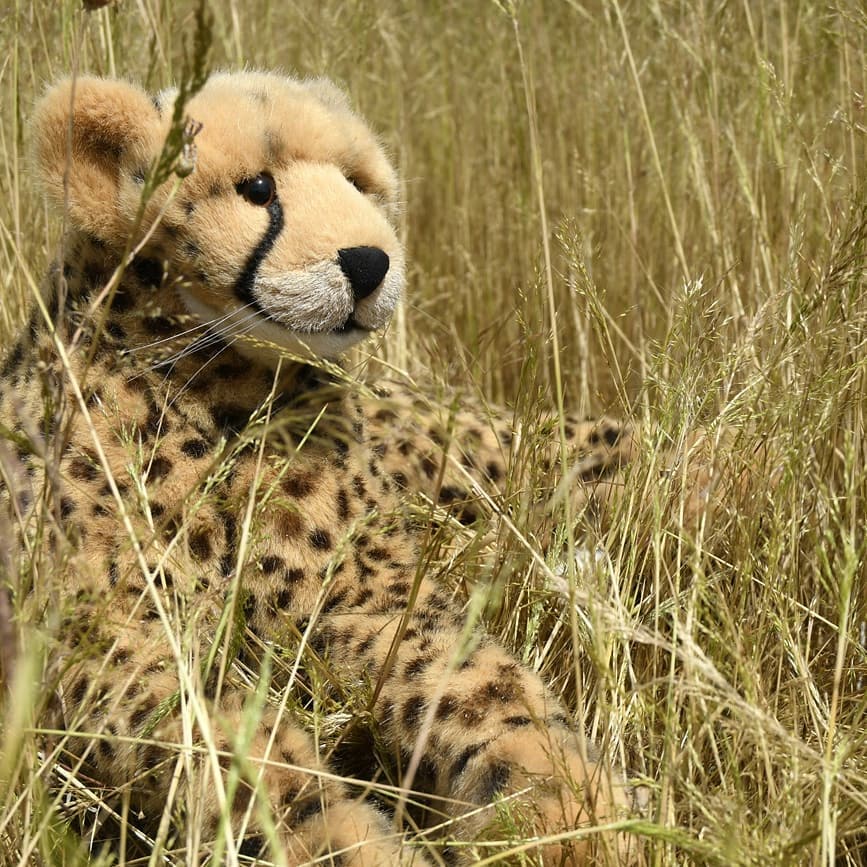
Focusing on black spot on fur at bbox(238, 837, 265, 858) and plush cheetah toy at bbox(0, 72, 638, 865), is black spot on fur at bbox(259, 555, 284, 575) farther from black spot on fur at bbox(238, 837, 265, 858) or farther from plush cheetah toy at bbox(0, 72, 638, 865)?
black spot on fur at bbox(238, 837, 265, 858)

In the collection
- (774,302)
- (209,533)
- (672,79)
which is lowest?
(209,533)

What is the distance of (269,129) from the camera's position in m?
1.50

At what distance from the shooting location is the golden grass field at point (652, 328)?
1201 millimetres

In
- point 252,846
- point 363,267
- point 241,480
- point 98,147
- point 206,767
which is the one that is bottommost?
point 252,846

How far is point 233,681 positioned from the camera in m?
1.44

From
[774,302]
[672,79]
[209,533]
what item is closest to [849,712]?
[774,302]

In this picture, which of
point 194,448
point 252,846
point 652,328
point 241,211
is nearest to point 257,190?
point 241,211

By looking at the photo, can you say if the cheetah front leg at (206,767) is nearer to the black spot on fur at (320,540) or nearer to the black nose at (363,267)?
the black spot on fur at (320,540)

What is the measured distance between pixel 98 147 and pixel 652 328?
137cm

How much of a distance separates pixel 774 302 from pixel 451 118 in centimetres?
174

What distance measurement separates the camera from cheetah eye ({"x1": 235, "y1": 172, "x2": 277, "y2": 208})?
1473 mm

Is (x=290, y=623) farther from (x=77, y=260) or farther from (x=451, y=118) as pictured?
(x=451, y=118)

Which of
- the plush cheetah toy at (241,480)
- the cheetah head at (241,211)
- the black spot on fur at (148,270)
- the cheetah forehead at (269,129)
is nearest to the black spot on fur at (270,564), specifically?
the plush cheetah toy at (241,480)

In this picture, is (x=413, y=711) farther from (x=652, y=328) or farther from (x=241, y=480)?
(x=652, y=328)
